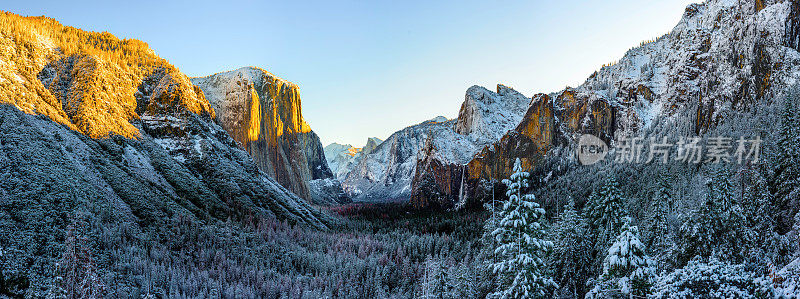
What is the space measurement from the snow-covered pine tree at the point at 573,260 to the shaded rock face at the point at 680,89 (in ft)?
438

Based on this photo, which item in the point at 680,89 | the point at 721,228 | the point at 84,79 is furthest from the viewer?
the point at 680,89

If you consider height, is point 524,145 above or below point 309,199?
above

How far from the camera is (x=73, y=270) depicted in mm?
18828

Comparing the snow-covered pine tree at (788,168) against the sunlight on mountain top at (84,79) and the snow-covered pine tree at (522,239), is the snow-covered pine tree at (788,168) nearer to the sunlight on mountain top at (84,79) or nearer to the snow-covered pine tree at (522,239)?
the snow-covered pine tree at (522,239)

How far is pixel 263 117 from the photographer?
144m

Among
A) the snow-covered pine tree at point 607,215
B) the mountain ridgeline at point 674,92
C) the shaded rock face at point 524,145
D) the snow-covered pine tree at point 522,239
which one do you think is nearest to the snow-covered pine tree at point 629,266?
the snow-covered pine tree at point 522,239

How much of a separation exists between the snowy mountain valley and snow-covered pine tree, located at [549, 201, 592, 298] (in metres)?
0.15

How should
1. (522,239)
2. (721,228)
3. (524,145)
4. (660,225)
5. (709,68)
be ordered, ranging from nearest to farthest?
(522,239) < (721,228) < (660,225) < (709,68) < (524,145)

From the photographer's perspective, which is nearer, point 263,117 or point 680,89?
point 263,117

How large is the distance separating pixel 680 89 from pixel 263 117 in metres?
174

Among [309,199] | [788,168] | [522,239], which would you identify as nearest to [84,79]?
[522,239]

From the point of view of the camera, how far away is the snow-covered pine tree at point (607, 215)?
1072 inches

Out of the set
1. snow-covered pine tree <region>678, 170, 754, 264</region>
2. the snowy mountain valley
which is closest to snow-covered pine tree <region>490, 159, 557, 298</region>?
the snowy mountain valley

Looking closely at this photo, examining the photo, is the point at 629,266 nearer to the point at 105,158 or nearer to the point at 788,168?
the point at 788,168
